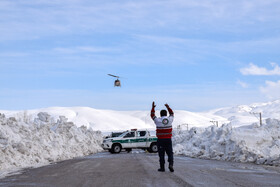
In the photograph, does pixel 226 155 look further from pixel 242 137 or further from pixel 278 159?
pixel 278 159

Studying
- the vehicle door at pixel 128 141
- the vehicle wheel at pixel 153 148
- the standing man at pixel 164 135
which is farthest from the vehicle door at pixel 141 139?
the standing man at pixel 164 135

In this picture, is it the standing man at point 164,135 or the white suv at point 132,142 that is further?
the white suv at point 132,142

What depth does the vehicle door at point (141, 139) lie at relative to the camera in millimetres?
32062

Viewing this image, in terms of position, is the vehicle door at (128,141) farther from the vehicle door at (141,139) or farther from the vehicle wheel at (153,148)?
the vehicle wheel at (153,148)

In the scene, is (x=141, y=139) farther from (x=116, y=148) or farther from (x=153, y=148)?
(x=116, y=148)

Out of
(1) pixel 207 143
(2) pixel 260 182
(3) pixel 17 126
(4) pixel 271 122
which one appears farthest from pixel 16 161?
(4) pixel 271 122

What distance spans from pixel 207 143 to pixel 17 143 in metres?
12.0

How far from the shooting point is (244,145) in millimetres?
19875

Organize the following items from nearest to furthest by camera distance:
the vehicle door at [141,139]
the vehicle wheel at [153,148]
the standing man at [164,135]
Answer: the standing man at [164,135] < the vehicle wheel at [153,148] < the vehicle door at [141,139]

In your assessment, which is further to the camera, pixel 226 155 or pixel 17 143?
pixel 226 155

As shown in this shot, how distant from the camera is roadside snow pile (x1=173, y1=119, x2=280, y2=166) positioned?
18.1 metres

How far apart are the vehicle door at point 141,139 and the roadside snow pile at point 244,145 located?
Answer: 5.40 metres

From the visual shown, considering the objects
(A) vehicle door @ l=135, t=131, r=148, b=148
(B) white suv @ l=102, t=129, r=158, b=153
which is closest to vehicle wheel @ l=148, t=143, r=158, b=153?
(B) white suv @ l=102, t=129, r=158, b=153

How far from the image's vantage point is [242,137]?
2117 cm
